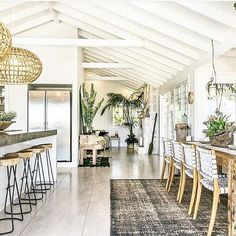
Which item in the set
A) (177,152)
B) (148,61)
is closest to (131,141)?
(148,61)

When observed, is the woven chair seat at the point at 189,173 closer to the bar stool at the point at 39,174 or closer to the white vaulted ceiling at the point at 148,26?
the white vaulted ceiling at the point at 148,26

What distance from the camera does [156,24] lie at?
559 centimetres

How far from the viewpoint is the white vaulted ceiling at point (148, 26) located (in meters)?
4.95

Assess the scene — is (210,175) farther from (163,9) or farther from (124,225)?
(163,9)

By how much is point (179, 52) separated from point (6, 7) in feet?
11.8

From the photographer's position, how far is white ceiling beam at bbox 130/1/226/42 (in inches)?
195

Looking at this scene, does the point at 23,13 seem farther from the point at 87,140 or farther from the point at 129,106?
the point at 129,106

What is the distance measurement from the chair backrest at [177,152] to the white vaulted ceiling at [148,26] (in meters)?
1.85

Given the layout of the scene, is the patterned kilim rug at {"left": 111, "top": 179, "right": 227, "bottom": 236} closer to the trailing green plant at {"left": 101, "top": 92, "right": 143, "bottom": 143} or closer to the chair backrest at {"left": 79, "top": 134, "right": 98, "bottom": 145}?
the chair backrest at {"left": 79, "top": 134, "right": 98, "bottom": 145}

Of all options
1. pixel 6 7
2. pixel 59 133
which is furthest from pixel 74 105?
pixel 6 7

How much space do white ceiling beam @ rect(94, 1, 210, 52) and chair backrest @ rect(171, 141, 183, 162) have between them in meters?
1.99

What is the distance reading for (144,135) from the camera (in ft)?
38.8

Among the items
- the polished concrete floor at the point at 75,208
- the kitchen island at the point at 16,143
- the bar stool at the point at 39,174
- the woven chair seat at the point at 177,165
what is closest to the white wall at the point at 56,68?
the polished concrete floor at the point at 75,208

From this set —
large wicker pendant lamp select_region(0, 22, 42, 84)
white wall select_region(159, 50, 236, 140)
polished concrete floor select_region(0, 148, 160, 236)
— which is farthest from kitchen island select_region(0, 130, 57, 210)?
white wall select_region(159, 50, 236, 140)
